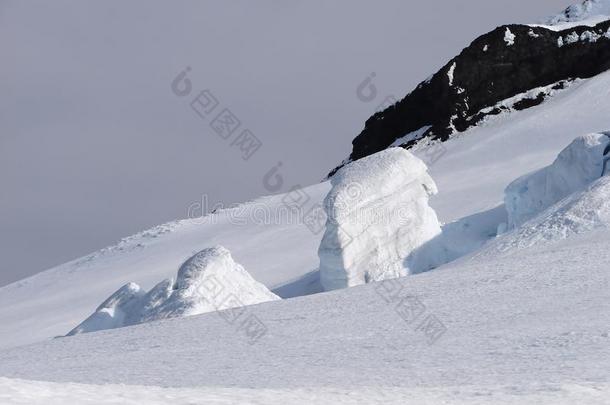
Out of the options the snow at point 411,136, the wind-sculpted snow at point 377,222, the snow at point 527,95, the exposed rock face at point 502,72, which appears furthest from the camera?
the snow at point 411,136

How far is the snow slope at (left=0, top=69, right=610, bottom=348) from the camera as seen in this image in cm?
2634

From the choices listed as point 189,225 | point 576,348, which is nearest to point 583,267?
point 576,348

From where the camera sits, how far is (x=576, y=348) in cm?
951

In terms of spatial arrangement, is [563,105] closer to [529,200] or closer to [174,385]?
[529,200]

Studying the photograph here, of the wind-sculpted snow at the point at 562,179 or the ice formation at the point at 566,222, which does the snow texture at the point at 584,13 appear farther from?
the ice formation at the point at 566,222

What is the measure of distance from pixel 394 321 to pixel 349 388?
4.06 meters

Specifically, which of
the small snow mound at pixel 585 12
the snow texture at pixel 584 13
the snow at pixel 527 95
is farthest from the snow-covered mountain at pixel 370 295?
the small snow mound at pixel 585 12

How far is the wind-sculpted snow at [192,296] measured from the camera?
17562 millimetres

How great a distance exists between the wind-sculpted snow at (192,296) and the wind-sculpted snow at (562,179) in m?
6.37

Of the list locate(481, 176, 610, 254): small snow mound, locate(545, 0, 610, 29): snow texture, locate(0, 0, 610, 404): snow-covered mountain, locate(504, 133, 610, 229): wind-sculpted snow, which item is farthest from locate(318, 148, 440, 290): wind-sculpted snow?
locate(545, 0, 610, 29): snow texture

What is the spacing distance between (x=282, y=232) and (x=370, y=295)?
59.6 feet

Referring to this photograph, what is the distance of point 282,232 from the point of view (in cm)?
3262

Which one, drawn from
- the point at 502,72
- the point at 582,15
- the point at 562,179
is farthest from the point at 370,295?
the point at 582,15

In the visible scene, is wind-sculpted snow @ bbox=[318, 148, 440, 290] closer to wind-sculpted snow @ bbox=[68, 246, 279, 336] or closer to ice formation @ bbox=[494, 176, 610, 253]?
wind-sculpted snow @ bbox=[68, 246, 279, 336]
